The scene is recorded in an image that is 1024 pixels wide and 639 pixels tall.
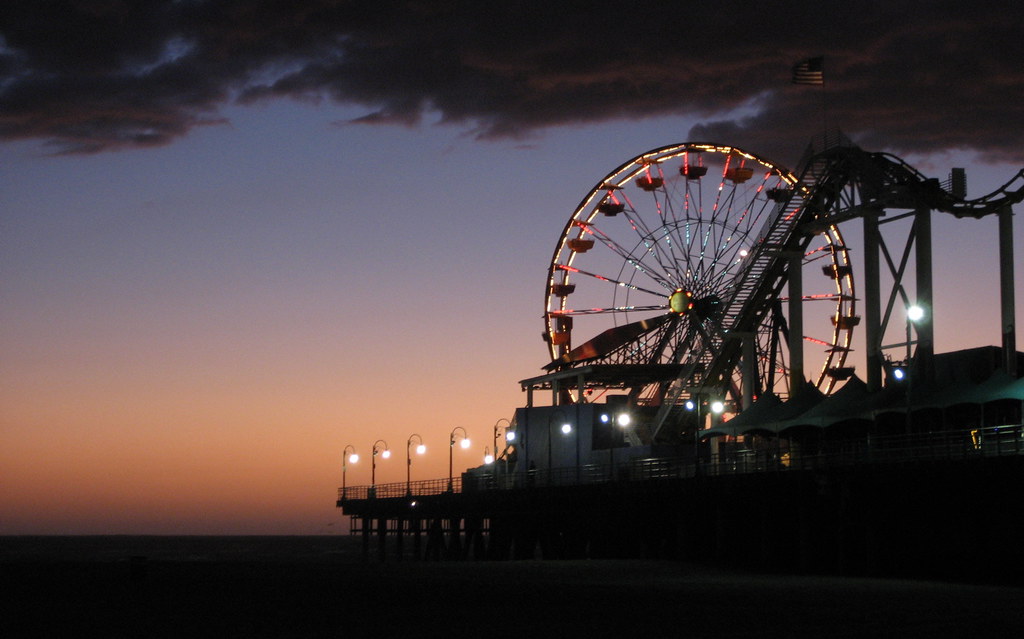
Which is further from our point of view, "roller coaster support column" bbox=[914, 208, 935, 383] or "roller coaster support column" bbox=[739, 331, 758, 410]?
"roller coaster support column" bbox=[739, 331, 758, 410]

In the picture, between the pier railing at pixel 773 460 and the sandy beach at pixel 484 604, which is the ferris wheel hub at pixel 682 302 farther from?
the sandy beach at pixel 484 604

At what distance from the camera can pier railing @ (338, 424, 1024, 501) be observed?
135 ft

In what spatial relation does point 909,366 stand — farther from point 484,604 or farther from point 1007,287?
point 484,604

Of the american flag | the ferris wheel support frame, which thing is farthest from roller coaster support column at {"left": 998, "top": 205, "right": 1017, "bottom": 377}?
the american flag

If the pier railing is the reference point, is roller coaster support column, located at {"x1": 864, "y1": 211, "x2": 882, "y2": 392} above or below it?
above

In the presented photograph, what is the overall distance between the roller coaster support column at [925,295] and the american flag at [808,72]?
991 cm

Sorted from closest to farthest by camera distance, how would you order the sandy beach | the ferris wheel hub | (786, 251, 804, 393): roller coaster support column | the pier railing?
1. the sandy beach
2. the pier railing
3. (786, 251, 804, 393): roller coaster support column
4. the ferris wheel hub

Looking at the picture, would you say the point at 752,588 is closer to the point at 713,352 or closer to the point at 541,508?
the point at 541,508

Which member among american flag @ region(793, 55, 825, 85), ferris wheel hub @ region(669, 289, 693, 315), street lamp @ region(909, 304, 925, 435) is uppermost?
american flag @ region(793, 55, 825, 85)

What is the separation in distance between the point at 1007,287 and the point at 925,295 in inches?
114

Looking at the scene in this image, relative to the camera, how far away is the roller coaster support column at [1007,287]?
47.9 m

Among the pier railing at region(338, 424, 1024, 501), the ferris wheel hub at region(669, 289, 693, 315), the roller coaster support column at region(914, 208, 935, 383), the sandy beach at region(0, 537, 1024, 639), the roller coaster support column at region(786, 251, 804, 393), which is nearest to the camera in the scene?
the sandy beach at region(0, 537, 1024, 639)

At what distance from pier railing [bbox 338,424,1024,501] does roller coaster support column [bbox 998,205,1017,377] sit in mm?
3145

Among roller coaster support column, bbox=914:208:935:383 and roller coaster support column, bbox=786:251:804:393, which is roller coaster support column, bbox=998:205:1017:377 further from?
roller coaster support column, bbox=786:251:804:393
